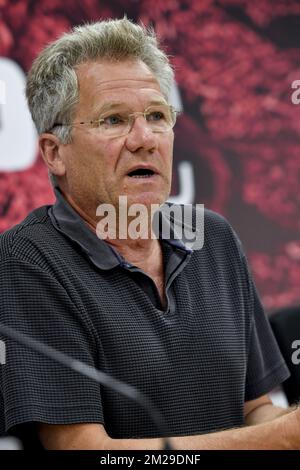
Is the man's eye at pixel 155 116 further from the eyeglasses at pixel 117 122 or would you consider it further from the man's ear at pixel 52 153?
the man's ear at pixel 52 153

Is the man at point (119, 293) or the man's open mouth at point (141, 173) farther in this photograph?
the man's open mouth at point (141, 173)

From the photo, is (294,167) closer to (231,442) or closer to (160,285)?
(160,285)

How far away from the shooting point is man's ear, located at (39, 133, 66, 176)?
1553 mm

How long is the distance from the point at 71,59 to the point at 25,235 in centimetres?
38

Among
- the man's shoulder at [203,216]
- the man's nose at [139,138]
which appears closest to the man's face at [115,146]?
the man's nose at [139,138]

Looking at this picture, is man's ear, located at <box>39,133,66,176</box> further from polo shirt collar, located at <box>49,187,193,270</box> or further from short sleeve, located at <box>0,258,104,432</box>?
short sleeve, located at <box>0,258,104,432</box>

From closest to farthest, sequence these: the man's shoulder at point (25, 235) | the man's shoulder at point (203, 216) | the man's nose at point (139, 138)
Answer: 1. the man's shoulder at point (25, 235)
2. the man's nose at point (139, 138)
3. the man's shoulder at point (203, 216)

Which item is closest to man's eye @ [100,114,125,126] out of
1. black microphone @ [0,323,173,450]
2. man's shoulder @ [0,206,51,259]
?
man's shoulder @ [0,206,51,259]

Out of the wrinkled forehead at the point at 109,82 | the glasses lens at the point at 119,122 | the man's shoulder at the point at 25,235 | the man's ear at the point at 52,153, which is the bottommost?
the man's shoulder at the point at 25,235

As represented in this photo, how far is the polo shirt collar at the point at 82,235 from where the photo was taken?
142cm

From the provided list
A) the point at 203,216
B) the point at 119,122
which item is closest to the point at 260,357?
the point at 203,216

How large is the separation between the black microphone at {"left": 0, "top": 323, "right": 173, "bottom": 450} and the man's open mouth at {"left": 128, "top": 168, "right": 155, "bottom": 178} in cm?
41

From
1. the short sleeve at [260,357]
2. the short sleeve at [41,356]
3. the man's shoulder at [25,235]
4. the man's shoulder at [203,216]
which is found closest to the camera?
the short sleeve at [41,356]

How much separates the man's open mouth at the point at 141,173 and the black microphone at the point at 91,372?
408 millimetres
